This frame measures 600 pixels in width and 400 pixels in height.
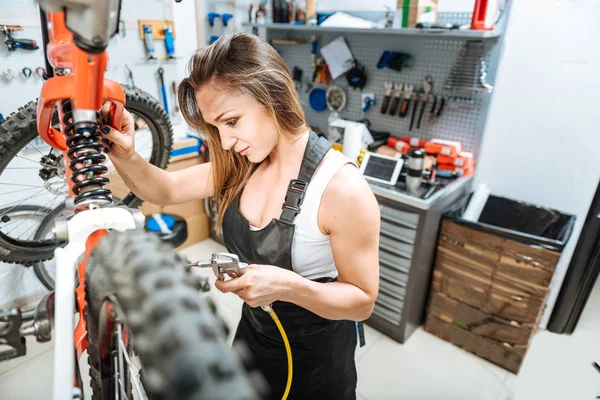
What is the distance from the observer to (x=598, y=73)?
6.18 feet

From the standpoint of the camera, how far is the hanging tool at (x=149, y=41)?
2.50 metres

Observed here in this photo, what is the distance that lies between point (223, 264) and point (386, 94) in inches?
83.6

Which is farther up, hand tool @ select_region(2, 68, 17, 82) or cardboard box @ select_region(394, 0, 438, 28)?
cardboard box @ select_region(394, 0, 438, 28)

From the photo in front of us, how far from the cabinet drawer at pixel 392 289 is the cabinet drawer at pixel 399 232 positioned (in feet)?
0.94

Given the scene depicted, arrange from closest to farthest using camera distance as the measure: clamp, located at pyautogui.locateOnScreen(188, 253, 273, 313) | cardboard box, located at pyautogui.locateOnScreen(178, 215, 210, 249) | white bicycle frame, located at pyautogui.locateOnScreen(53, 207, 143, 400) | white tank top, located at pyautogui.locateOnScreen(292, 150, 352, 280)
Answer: white bicycle frame, located at pyautogui.locateOnScreen(53, 207, 143, 400), clamp, located at pyautogui.locateOnScreen(188, 253, 273, 313), white tank top, located at pyautogui.locateOnScreen(292, 150, 352, 280), cardboard box, located at pyautogui.locateOnScreen(178, 215, 210, 249)

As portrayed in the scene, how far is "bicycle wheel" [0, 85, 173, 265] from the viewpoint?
860 mm

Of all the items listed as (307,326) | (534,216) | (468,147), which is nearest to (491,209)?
(534,216)

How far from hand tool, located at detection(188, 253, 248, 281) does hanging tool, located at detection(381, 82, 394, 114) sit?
2.07m

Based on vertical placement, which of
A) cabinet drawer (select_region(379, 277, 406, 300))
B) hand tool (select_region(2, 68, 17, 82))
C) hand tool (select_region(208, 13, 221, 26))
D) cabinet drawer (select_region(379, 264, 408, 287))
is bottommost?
cabinet drawer (select_region(379, 277, 406, 300))

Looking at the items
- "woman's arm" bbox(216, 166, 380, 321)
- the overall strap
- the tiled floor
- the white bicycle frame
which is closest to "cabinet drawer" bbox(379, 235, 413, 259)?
the tiled floor

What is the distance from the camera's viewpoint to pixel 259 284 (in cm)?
78

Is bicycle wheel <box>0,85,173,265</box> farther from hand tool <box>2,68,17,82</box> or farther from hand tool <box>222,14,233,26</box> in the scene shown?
hand tool <box>222,14,233,26</box>

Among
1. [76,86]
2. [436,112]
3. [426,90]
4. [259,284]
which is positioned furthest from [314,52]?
[76,86]

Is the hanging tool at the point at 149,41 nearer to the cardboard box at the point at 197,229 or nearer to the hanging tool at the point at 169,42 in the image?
the hanging tool at the point at 169,42
